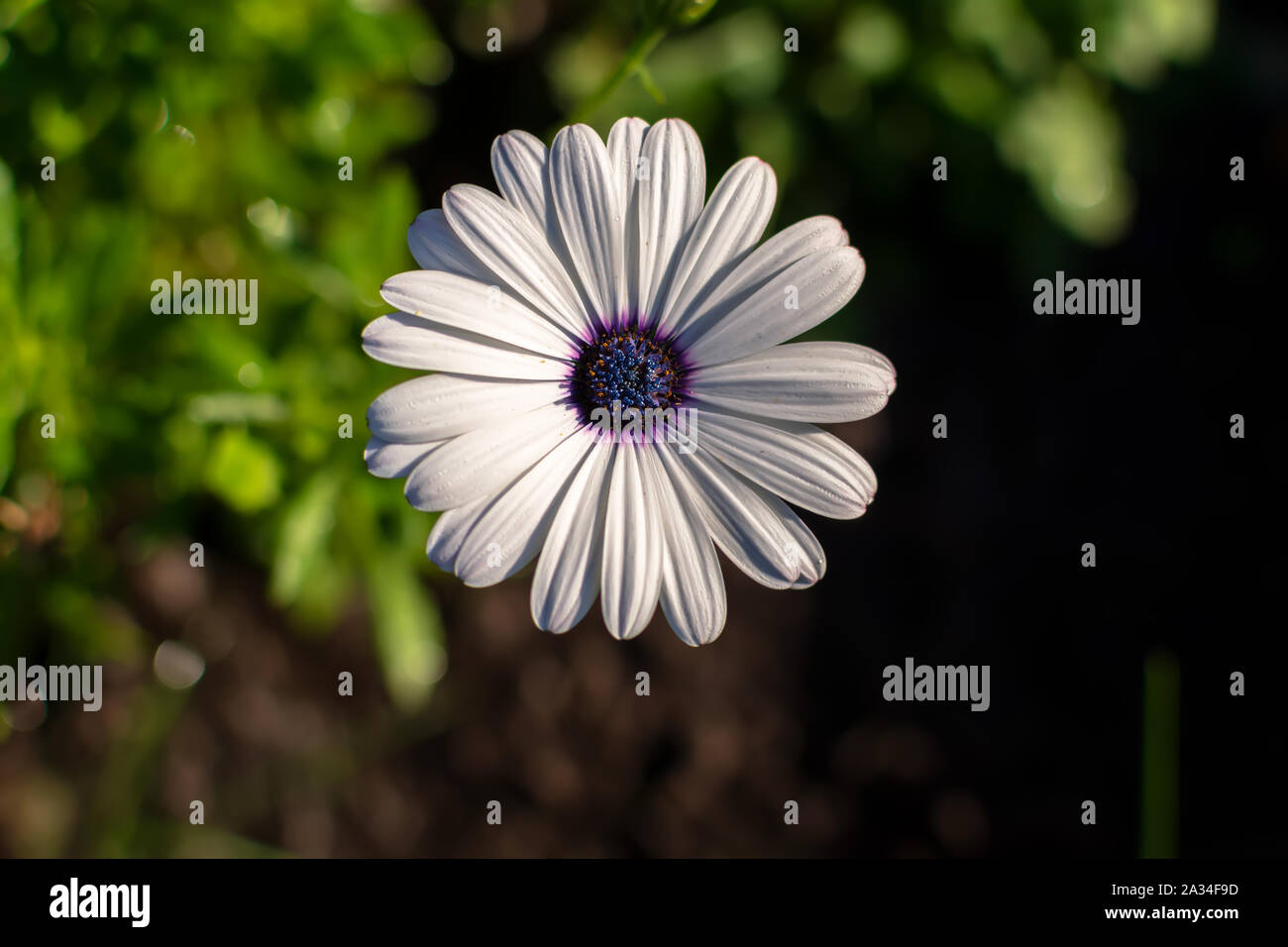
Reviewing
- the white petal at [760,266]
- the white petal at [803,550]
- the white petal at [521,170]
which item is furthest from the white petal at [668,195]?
the white petal at [803,550]

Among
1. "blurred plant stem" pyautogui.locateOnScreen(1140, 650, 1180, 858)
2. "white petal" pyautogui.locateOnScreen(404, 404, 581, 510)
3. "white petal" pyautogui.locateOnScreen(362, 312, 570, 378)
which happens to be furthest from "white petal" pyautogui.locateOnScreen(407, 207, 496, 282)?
"blurred plant stem" pyautogui.locateOnScreen(1140, 650, 1180, 858)

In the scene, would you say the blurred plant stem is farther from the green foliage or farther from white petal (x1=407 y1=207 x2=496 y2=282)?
white petal (x1=407 y1=207 x2=496 y2=282)

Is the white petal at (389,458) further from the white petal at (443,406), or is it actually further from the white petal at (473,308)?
the white petal at (473,308)

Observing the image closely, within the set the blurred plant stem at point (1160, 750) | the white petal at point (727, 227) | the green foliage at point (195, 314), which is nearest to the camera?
the white petal at point (727, 227)

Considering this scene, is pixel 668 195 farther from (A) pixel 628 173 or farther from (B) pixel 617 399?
(B) pixel 617 399

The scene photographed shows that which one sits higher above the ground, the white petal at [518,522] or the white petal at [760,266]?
the white petal at [760,266]

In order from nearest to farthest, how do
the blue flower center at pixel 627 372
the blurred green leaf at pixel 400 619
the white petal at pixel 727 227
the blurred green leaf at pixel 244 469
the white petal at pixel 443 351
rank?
1. the white petal at pixel 443 351
2. the white petal at pixel 727 227
3. the blue flower center at pixel 627 372
4. the blurred green leaf at pixel 244 469
5. the blurred green leaf at pixel 400 619
